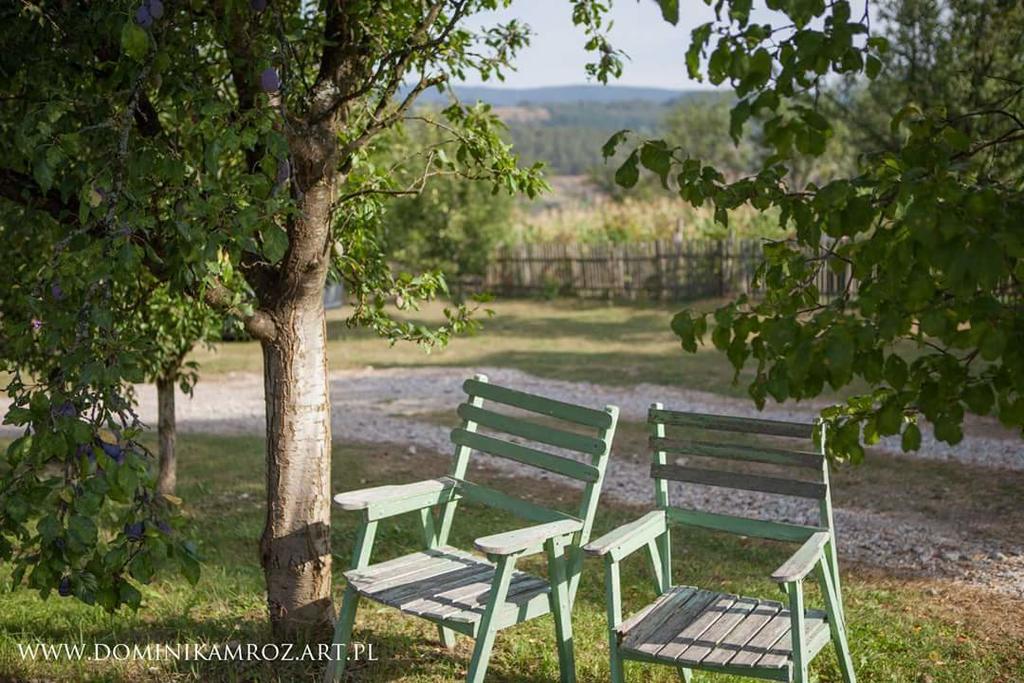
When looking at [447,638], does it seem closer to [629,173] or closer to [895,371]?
[629,173]

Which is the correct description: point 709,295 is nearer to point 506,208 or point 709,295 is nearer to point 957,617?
point 506,208

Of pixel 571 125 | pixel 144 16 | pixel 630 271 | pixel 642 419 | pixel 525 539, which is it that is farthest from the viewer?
pixel 571 125

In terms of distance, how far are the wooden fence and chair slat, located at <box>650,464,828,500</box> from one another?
15382mm

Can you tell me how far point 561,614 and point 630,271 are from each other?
1948 cm

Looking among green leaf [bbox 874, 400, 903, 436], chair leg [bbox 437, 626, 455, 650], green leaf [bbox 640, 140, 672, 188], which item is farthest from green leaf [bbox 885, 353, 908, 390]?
chair leg [bbox 437, 626, 455, 650]

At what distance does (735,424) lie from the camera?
12.1 ft

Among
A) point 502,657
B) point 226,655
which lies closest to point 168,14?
point 226,655

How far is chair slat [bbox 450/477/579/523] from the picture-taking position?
379cm

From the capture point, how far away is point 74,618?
448cm

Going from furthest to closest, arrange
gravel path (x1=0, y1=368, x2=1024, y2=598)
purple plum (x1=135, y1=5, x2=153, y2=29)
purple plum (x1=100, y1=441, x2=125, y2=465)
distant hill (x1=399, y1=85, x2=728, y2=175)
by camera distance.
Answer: distant hill (x1=399, y1=85, x2=728, y2=175), gravel path (x1=0, y1=368, x2=1024, y2=598), purple plum (x1=135, y1=5, x2=153, y2=29), purple plum (x1=100, y1=441, x2=125, y2=465)

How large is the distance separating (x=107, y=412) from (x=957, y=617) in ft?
12.7

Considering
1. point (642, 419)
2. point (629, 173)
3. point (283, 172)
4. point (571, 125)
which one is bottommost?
point (642, 419)

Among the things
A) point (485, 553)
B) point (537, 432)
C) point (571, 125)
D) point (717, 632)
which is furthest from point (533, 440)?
point (571, 125)

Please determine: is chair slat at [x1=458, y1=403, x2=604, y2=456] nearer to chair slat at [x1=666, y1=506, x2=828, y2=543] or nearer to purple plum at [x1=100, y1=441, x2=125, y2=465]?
chair slat at [x1=666, y1=506, x2=828, y2=543]
